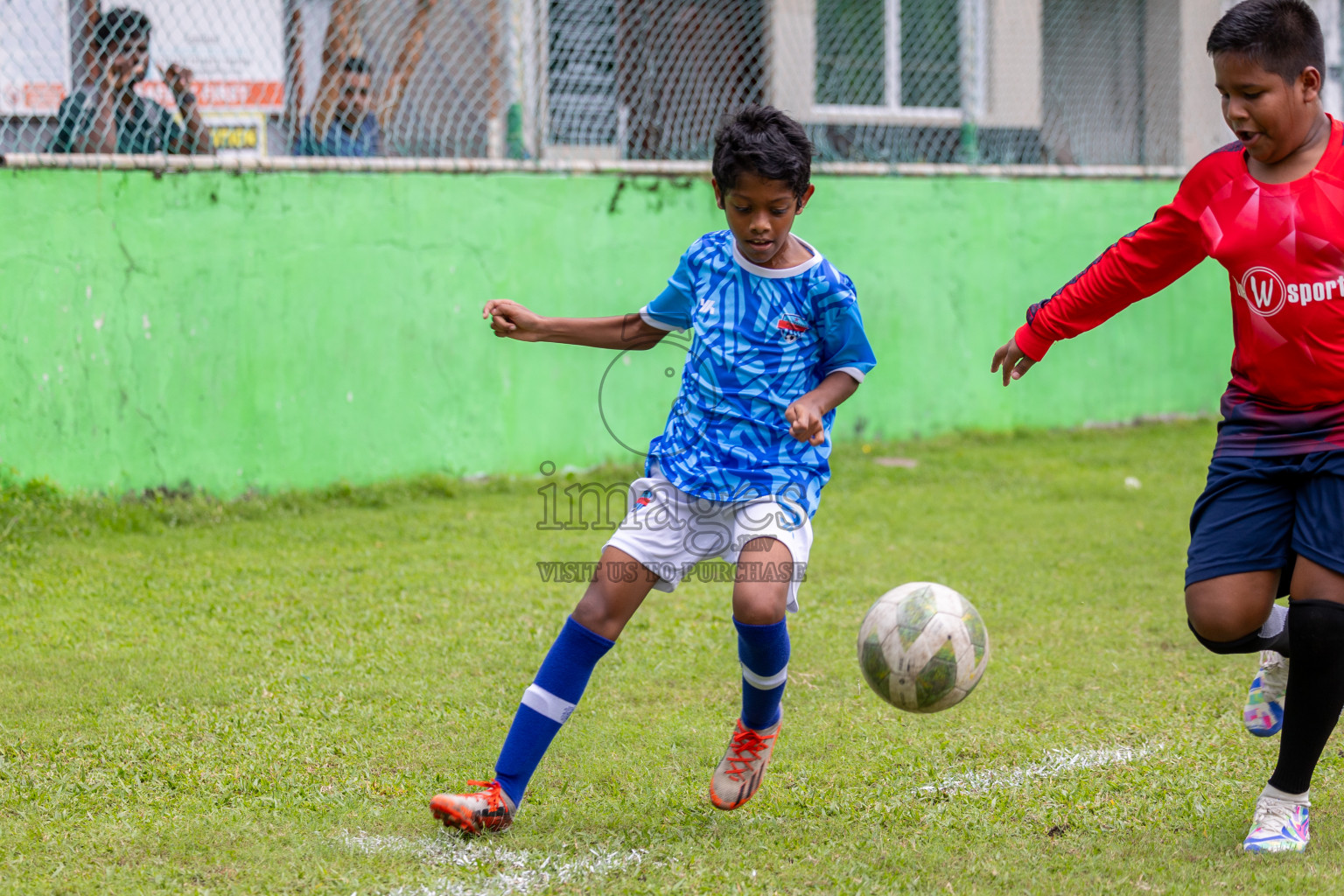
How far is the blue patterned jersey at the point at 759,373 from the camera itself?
3.32 metres

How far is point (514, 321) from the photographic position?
3582 mm

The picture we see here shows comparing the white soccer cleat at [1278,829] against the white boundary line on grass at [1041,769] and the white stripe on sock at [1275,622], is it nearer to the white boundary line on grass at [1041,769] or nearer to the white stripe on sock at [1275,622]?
the white stripe on sock at [1275,622]

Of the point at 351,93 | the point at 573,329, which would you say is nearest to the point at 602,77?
the point at 351,93

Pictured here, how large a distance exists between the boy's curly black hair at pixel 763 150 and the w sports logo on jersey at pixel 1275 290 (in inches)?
42.6

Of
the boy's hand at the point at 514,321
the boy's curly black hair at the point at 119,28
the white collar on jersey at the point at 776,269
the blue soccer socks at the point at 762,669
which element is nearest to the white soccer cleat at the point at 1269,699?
the blue soccer socks at the point at 762,669

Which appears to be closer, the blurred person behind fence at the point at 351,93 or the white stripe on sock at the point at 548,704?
the white stripe on sock at the point at 548,704

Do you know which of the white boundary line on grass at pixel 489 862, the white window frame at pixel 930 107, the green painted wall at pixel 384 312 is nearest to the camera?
the white boundary line on grass at pixel 489 862

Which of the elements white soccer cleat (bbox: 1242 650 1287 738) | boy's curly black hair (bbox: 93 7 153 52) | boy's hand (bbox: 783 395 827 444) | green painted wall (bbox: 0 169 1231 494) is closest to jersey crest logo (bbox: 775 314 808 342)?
boy's hand (bbox: 783 395 827 444)

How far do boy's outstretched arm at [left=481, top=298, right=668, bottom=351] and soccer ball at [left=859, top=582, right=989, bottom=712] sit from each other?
39.3 inches

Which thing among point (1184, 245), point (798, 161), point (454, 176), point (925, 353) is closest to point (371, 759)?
point (798, 161)

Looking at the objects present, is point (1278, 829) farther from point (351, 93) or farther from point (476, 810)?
point (351, 93)

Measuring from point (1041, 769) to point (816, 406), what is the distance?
4.09 ft

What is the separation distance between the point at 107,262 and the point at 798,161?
179 inches

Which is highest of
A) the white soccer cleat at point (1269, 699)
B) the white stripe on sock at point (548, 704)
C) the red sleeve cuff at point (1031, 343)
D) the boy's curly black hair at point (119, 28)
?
the boy's curly black hair at point (119, 28)
